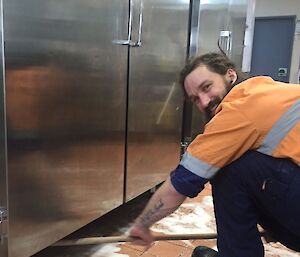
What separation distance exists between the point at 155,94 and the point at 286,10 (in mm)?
3577

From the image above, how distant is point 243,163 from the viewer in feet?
2.81

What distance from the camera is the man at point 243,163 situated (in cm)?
79

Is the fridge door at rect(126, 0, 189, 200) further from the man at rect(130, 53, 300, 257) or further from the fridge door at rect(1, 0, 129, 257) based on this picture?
the man at rect(130, 53, 300, 257)

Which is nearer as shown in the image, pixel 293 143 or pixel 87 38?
pixel 293 143

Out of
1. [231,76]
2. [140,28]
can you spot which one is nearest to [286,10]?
[140,28]

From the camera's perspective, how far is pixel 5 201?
979mm

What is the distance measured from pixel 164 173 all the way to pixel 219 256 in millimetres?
932

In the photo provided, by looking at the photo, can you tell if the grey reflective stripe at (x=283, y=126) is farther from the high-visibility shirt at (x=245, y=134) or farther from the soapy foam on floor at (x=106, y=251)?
the soapy foam on floor at (x=106, y=251)

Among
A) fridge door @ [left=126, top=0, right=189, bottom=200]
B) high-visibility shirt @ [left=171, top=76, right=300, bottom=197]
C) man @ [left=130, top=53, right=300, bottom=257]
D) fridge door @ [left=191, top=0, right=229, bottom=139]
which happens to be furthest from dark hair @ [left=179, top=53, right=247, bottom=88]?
fridge door @ [left=191, top=0, right=229, bottom=139]

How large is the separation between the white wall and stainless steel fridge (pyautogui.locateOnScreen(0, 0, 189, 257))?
3.20 m

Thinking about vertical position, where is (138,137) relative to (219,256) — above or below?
above

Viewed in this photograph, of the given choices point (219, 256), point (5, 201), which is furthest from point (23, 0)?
point (219, 256)

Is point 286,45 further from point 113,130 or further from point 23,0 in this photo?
point 23,0

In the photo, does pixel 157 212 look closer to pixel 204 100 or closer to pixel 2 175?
pixel 204 100
